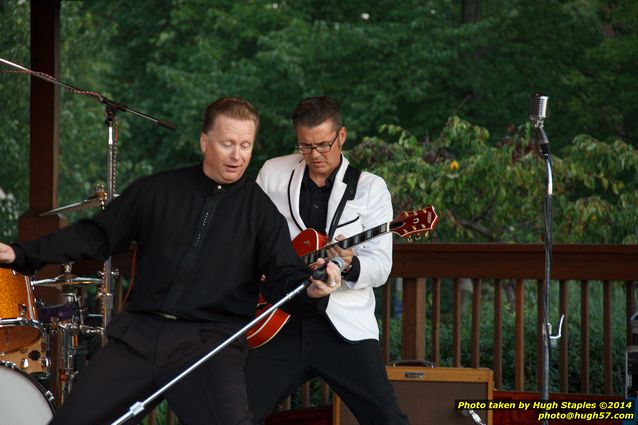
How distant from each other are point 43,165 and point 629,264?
360 centimetres

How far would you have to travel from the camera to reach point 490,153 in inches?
335

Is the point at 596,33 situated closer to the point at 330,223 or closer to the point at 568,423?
the point at 568,423

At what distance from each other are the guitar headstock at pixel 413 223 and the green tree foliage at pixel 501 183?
12.5 ft

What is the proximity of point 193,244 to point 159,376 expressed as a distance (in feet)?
1.61

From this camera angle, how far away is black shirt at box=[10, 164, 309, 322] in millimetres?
3766

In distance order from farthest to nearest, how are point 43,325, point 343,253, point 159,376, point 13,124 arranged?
point 13,124, point 43,325, point 343,253, point 159,376

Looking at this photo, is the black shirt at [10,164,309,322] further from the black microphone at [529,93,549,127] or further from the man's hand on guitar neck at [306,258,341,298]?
the black microphone at [529,93,549,127]

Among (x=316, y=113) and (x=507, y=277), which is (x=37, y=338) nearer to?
(x=316, y=113)

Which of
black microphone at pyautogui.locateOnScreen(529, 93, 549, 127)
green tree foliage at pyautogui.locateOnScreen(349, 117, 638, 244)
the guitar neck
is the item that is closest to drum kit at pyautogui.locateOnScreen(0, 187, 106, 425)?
the guitar neck

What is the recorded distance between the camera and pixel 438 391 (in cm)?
511

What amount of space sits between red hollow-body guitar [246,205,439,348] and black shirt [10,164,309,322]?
1.71 feet

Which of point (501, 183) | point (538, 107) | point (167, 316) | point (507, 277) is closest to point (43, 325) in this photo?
point (167, 316)

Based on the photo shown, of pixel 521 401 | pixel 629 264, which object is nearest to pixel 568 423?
pixel 521 401

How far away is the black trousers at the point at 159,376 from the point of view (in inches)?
140
